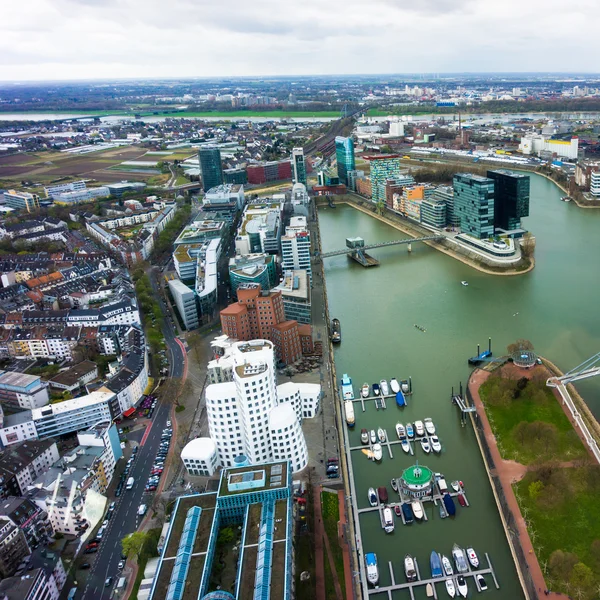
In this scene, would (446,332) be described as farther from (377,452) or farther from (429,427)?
(377,452)

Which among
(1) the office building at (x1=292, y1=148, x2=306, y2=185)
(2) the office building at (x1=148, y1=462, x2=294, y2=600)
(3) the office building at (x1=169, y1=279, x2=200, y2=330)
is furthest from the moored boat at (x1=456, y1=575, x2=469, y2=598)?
(1) the office building at (x1=292, y1=148, x2=306, y2=185)

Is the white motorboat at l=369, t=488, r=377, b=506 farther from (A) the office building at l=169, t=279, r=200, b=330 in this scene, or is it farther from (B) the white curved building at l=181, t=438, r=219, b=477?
(A) the office building at l=169, t=279, r=200, b=330

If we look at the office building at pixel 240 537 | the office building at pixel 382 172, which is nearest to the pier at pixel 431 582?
the office building at pixel 240 537

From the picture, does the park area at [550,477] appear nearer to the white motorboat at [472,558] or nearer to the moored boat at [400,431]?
the white motorboat at [472,558]

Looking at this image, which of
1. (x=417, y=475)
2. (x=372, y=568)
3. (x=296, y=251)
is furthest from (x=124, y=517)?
(x=296, y=251)

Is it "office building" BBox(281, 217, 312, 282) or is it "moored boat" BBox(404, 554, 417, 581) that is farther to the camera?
"office building" BBox(281, 217, 312, 282)

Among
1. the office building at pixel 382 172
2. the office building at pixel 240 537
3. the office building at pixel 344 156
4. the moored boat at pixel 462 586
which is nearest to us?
the office building at pixel 240 537
